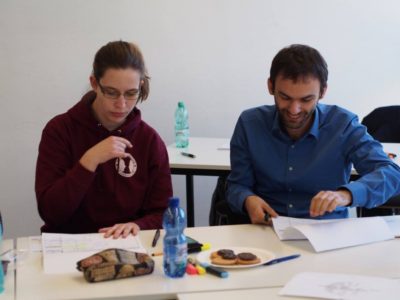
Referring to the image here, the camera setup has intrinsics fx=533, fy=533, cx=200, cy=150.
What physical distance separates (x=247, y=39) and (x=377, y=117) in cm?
108

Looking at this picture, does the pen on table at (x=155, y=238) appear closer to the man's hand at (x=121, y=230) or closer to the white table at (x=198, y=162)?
the man's hand at (x=121, y=230)

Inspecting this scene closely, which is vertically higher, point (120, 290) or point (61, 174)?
point (61, 174)

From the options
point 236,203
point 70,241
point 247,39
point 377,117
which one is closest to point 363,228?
point 236,203

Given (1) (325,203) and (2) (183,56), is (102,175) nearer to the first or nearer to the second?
(1) (325,203)

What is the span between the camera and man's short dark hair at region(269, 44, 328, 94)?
1.89 meters

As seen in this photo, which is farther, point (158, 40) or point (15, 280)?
point (158, 40)

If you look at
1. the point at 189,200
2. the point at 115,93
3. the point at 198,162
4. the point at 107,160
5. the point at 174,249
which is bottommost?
the point at 189,200

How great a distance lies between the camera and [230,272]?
1.45 m

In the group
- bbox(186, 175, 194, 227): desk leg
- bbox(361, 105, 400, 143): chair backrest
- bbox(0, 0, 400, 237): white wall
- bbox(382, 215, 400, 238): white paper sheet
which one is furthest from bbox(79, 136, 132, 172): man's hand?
bbox(361, 105, 400, 143): chair backrest

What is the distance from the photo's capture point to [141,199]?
200 centimetres

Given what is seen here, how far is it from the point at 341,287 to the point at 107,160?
0.89 m

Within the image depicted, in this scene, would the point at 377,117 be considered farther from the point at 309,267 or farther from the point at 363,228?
the point at 309,267

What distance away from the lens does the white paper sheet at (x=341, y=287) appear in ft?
4.19

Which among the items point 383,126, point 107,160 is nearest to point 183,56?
→ point 383,126
